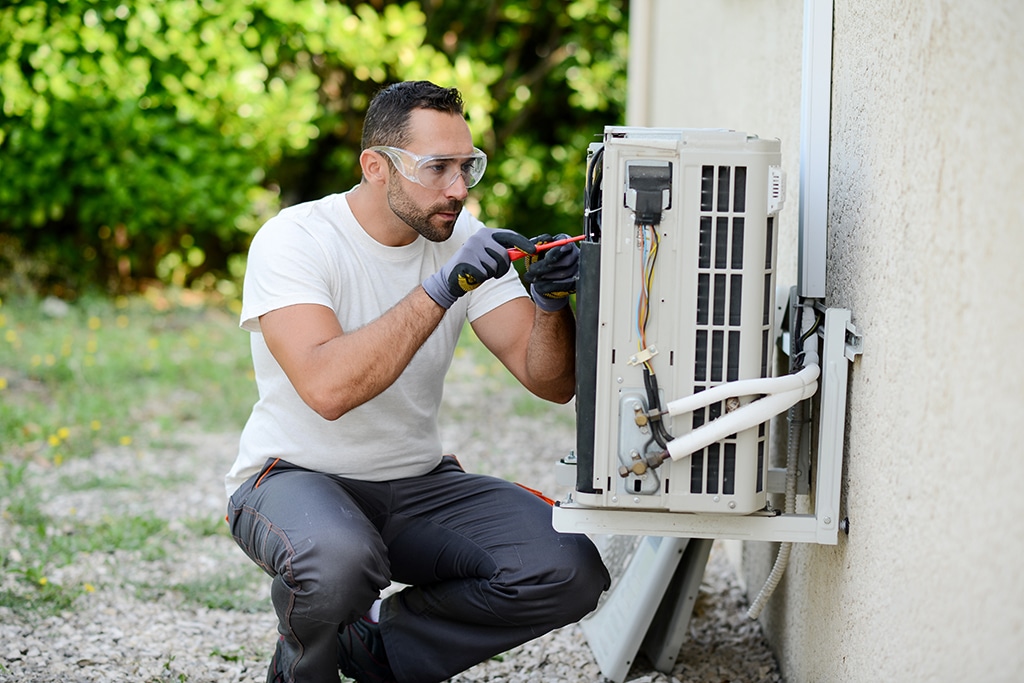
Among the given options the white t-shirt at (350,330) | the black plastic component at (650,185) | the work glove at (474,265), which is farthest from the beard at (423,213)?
the black plastic component at (650,185)

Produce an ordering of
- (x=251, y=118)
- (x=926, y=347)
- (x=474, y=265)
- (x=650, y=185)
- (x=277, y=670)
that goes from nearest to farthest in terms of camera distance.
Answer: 1. (x=926, y=347)
2. (x=650, y=185)
3. (x=474, y=265)
4. (x=277, y=670)
5. (x=251, y=118)

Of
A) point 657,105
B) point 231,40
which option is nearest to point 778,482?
point 657,105

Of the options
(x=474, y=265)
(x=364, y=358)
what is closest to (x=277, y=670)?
(x=364, y=358)

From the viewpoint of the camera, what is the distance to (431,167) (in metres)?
2.52

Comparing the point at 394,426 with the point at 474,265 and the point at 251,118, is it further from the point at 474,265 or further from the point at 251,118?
the point at 251,118

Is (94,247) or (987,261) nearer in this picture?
(987,261)

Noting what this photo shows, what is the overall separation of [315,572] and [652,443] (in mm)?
758

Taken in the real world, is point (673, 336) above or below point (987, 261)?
below

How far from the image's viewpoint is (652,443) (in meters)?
2.03

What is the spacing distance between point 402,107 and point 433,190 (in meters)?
0.22

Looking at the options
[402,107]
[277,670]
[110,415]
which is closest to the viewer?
[277,670]

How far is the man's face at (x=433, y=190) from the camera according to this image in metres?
2.53

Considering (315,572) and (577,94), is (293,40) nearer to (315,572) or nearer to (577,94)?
(577,94)

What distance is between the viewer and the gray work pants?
2287mm
